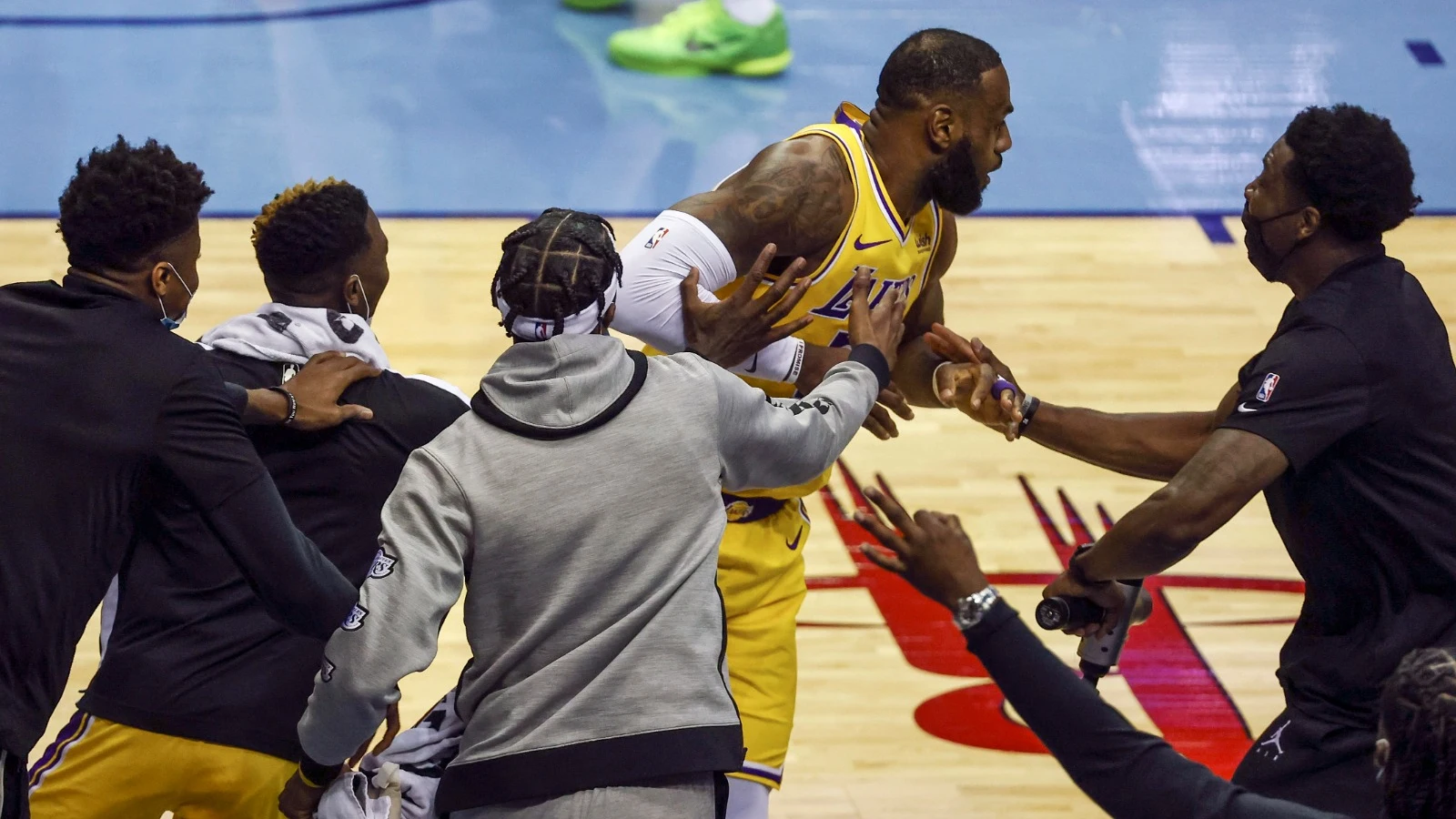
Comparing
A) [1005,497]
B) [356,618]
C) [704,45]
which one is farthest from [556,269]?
[704,45]

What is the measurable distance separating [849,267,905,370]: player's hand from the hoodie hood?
0.69 m

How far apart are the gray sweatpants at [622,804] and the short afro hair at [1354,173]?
1592mm

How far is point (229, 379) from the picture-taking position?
9.86 ft

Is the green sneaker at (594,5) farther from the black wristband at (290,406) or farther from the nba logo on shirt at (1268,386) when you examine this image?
the nba logo on shirt at (1268,386)

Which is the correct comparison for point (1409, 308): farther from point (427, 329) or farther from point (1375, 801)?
point (427, 329)

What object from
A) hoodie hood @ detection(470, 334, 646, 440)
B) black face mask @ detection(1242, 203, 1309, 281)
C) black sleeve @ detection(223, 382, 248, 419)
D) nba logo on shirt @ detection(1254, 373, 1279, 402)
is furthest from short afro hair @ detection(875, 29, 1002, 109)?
black sleeve @ detection(223, 382, 248, 419)

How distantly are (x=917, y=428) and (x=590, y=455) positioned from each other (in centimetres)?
392

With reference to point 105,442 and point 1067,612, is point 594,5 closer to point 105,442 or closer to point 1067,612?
point 1067,612

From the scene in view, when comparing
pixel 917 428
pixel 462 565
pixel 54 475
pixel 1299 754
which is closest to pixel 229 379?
pixel 54 475

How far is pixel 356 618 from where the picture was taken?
2.45m

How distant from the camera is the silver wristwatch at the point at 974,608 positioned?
2.24m

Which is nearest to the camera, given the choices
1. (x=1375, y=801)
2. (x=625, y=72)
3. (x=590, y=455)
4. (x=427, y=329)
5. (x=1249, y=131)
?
(x=590, y=455)

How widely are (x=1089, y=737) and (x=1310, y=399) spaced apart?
1.00m

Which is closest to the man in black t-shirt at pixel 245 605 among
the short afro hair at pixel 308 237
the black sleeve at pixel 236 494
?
the short afro hair at pixel 308 237
